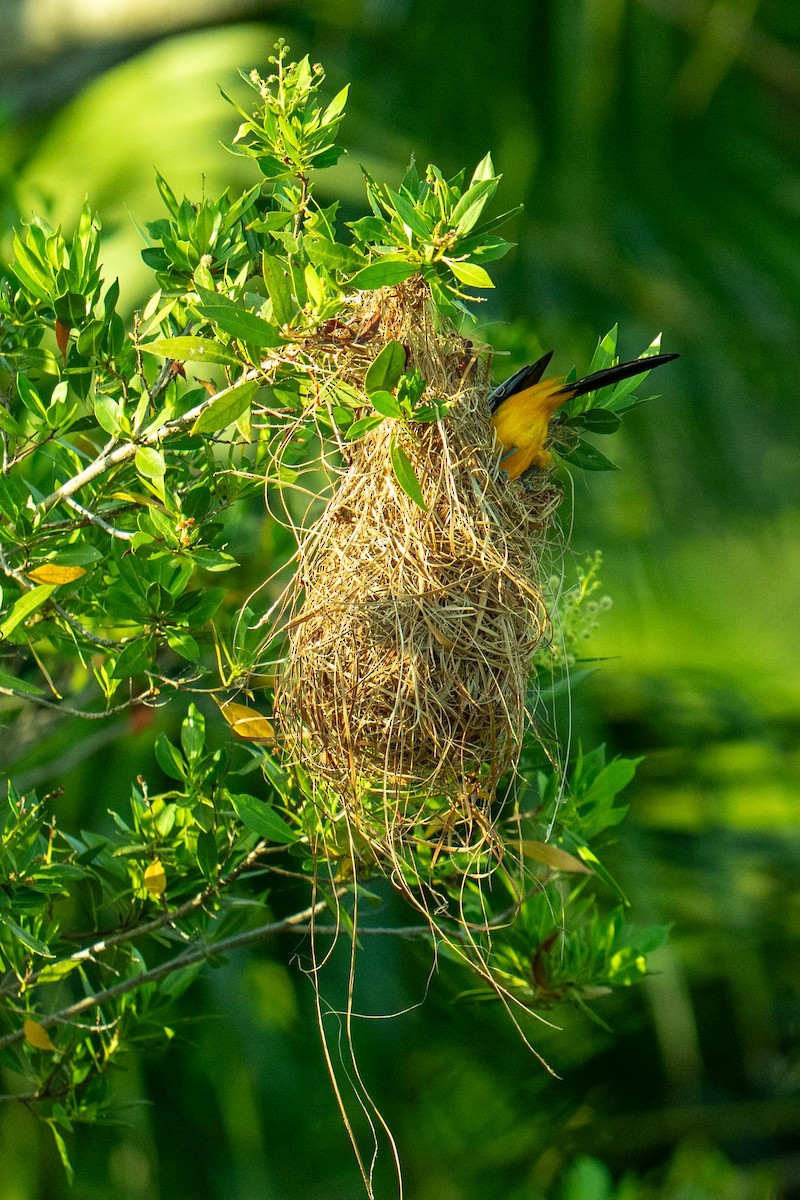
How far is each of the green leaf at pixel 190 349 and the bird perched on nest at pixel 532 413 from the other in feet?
1.59

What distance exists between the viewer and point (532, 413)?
201 centimetres

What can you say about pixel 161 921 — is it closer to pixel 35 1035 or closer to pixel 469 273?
pixel 35 1035

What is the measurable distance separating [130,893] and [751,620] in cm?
320

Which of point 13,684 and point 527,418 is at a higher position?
point 527,418

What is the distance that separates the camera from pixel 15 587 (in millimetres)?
1924

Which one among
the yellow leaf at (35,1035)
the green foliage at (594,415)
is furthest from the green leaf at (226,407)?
the yellow leaf at (35,1035)

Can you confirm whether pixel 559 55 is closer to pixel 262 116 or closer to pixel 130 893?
pixel 262 116

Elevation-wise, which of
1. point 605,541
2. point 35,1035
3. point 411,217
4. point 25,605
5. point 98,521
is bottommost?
point 605,541

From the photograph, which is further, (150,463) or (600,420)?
(600,420)

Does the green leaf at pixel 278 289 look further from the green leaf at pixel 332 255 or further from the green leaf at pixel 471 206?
the green leaf at pixel 471 206

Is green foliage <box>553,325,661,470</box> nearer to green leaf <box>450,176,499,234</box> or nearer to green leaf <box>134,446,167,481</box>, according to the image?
green leaf <box>450,176,499,234</box>

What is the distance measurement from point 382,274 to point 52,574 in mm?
665

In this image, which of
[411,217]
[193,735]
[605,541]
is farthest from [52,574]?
[605,541]

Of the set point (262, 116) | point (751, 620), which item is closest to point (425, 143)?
point (751, 620)
